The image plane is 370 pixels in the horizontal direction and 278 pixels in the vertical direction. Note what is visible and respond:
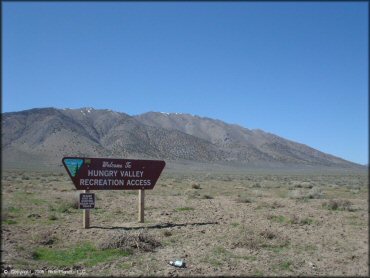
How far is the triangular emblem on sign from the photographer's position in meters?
14.7

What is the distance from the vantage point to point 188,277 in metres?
8.93

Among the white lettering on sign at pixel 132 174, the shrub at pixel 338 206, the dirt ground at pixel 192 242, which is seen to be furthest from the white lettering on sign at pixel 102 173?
the shrub at pixel 338 206

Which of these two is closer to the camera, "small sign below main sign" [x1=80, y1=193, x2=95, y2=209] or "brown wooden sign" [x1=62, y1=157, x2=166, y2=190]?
"small sign below main sign" [x1=80, y1=193, x2=95, y2=209]

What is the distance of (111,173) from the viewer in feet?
51.1

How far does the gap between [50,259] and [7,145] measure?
9844 cm

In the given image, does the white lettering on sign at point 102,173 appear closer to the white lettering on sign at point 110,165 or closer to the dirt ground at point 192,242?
the white lettering on sign at point 110,165

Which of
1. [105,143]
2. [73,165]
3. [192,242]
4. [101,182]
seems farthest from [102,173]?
[105,143]

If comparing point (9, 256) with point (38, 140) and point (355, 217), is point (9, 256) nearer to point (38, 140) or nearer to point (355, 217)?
point (355, 217)

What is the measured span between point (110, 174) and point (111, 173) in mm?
52

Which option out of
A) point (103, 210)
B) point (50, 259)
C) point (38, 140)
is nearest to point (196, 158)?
point (38, 140)

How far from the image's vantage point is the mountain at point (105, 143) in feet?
335

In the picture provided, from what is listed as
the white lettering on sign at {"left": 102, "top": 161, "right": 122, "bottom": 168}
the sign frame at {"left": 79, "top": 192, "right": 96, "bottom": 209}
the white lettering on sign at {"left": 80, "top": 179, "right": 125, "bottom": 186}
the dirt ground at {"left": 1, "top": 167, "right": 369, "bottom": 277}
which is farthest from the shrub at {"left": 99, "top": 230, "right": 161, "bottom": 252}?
the white lettering on sign at {"left": 102, "top": 161, "right": 122, "bottom": 168}

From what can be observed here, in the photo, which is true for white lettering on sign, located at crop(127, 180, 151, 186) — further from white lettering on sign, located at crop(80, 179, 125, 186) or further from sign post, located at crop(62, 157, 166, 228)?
white lettering on sign, located at crop(80, 179, 125, 186)

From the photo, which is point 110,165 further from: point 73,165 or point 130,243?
point 130,243
